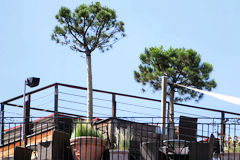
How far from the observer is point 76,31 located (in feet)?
32.4

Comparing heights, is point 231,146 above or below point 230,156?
above

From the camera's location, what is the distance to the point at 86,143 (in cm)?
728

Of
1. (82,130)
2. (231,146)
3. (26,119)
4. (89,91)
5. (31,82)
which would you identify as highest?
(31,82)

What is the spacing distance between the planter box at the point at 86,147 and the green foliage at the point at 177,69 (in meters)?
4.35

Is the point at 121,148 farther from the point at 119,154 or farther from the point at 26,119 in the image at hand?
the point at 26,119

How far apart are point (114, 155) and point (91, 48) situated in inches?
133

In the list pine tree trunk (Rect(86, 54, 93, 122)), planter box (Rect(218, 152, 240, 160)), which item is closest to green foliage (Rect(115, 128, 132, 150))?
planter box (Rect(218, 152, 240, 160))

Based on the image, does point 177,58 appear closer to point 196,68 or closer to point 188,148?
point 196,68

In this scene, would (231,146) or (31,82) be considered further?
(31,82)

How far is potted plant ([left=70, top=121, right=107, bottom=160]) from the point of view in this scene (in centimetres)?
731

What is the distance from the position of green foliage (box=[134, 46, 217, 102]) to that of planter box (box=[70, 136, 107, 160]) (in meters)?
4.35

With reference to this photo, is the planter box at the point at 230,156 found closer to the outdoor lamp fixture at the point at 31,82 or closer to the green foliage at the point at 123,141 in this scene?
the green foliage at the point at 123,141

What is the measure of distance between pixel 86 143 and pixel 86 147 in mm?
69

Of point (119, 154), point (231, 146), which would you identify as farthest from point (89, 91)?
point (231, 146)
